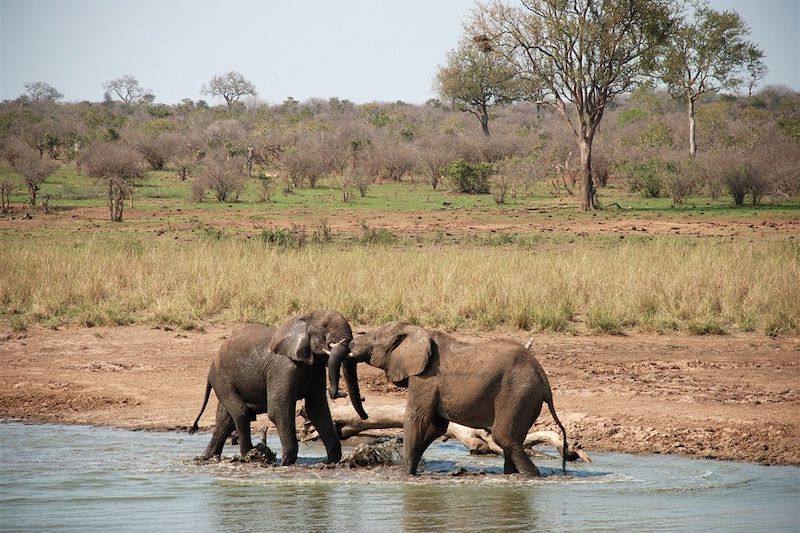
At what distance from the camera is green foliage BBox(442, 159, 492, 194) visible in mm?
35031

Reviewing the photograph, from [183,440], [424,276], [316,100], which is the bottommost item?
Result: [183,440]

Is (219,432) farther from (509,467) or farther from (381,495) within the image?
(509,467)

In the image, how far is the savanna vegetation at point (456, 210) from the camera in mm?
14844

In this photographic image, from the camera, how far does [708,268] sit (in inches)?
613

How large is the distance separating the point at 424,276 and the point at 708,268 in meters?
4.04

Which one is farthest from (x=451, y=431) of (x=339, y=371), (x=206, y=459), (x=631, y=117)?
(x=631, y=117)

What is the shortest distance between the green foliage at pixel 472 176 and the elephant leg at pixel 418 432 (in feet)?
87.0

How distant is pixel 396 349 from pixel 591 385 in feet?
12.1

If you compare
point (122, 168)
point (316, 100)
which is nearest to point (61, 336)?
point (122, 168)

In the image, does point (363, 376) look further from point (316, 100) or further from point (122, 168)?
point (316, 100)

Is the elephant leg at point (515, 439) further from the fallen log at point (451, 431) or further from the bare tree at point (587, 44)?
the bare tree at point (587, 44)

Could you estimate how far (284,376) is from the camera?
887 centimetres

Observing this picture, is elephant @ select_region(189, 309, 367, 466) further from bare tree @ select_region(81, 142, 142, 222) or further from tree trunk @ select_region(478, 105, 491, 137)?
tree trunk @ select_region(478, 105, 491, 137)

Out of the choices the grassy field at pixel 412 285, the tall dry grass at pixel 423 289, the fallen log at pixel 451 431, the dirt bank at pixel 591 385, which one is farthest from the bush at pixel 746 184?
the fallen log at pixel 451 431
